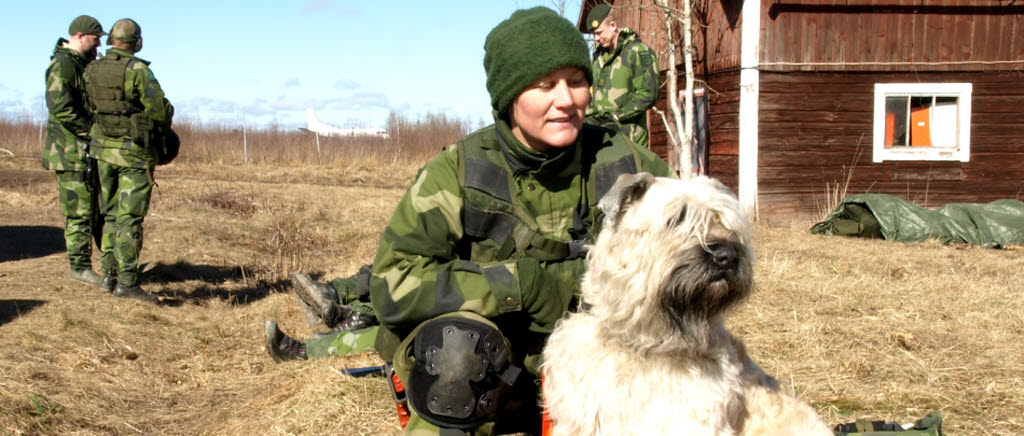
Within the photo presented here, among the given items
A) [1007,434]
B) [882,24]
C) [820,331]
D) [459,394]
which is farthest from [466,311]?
[882,24]

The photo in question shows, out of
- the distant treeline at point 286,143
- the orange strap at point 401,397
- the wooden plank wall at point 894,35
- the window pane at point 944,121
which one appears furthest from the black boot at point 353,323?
the distant treeline at point 286,143

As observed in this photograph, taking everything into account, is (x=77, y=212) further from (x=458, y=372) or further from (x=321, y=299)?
(x=458, y=372)

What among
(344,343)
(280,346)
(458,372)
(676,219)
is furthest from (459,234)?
(280,346)

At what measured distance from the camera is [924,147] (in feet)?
40.9

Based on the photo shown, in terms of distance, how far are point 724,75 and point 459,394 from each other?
444 inches

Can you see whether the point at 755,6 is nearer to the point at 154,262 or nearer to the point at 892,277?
the point at 892,277

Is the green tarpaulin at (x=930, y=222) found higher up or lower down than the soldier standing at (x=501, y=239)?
lower down

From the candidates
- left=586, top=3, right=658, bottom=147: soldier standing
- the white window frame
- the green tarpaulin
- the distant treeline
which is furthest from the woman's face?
the distant treeline

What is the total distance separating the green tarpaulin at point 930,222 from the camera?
10430 mm

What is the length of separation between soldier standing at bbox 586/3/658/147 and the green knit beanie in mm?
4152

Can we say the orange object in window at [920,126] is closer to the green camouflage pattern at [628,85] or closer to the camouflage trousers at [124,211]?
the green camouflage pattern at [628,85]

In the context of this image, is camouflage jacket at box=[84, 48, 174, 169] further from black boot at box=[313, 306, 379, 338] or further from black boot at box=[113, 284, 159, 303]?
black boot at box=[313, 306, 379, 338]

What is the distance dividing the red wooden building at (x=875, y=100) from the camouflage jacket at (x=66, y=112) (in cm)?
774

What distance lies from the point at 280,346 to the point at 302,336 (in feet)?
3.17
